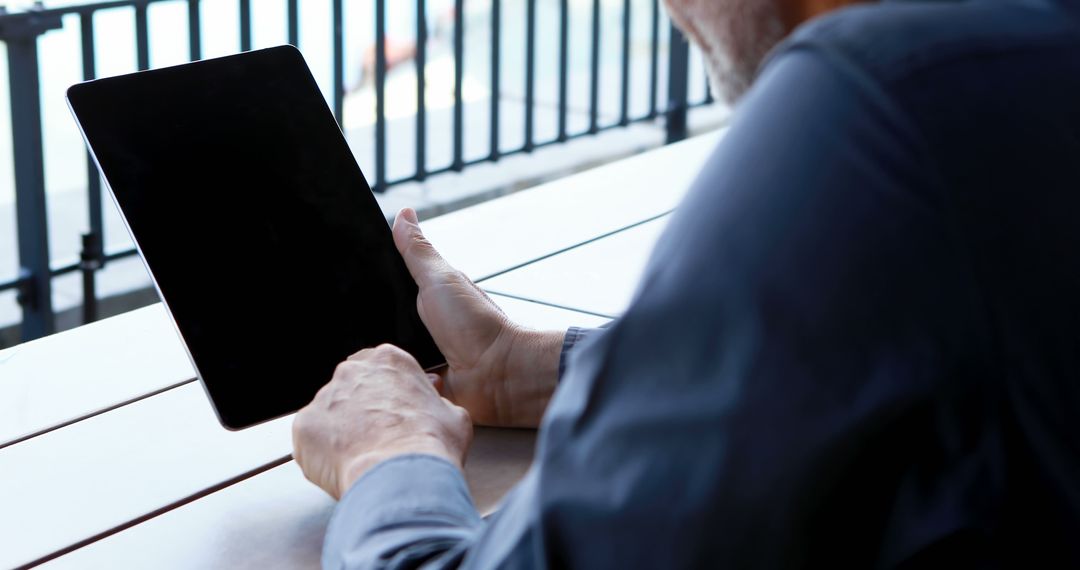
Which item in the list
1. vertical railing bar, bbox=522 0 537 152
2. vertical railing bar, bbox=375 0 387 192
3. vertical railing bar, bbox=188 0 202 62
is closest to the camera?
vertical railing bar, bbox=188 0 202 62

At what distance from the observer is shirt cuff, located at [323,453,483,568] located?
83 cm

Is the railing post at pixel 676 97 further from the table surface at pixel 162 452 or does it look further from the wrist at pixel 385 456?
the wrist at pixel 385 456

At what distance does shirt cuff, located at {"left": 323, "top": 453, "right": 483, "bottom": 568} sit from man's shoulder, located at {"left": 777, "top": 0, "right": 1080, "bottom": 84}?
368 millimetres

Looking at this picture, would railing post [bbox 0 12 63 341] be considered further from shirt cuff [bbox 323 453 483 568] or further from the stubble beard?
the stubble beard

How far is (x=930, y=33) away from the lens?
2.13 ft

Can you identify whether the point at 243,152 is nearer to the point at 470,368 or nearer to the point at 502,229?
the point at 470,368

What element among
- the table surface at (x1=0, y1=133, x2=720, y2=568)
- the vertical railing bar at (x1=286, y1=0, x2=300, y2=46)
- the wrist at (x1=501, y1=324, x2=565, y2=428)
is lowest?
the vertical railing bar at (x1=286, y1=0, x2=300, y2=46)

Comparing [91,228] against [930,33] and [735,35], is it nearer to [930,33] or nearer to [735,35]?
[735,35]

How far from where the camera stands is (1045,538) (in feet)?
2.23

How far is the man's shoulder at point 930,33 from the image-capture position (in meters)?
0.63

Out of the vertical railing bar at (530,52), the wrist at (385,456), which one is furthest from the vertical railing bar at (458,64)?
the wrist at (385,456)

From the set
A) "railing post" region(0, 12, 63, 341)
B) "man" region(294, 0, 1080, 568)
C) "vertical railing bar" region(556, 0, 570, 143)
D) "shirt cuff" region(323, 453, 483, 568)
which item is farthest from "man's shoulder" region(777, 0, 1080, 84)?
"vertical railing bar" region(556, 0, 570, 143)

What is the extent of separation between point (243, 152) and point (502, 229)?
2.11ft

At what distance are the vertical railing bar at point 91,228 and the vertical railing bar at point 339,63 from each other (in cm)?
71
